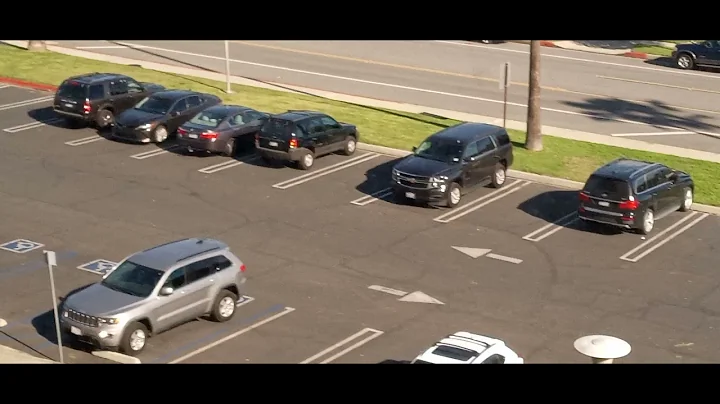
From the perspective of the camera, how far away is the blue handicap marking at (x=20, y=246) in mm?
20531

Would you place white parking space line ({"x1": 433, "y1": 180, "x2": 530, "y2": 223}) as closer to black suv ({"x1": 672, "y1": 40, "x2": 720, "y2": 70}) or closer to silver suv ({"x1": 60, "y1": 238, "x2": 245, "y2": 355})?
silver suv ({"x1": 60, "y1": 238, "x2": 245, "y2": 355})

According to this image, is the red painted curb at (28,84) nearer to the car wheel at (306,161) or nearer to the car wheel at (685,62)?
the car wheel at (306,161)

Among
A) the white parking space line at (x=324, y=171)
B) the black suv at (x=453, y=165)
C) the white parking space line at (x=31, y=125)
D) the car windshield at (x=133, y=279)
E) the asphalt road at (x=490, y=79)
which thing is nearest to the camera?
the car windshield at (x=133, y=279)

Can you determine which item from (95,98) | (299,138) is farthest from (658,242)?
(95,98)

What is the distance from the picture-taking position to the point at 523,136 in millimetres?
29609

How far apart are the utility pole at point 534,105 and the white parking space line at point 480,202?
2526mm

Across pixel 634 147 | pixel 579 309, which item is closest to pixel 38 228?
pixel 579 309

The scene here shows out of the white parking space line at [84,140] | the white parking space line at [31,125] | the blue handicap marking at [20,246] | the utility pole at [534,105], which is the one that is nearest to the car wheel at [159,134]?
the white parking space line at [84,140]

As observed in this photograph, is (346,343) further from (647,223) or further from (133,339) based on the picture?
(647,223)

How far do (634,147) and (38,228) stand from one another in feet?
55.9

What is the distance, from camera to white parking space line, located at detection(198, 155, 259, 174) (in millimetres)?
26281

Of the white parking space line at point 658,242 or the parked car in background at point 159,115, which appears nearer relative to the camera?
the white parking space line at point 658,242
